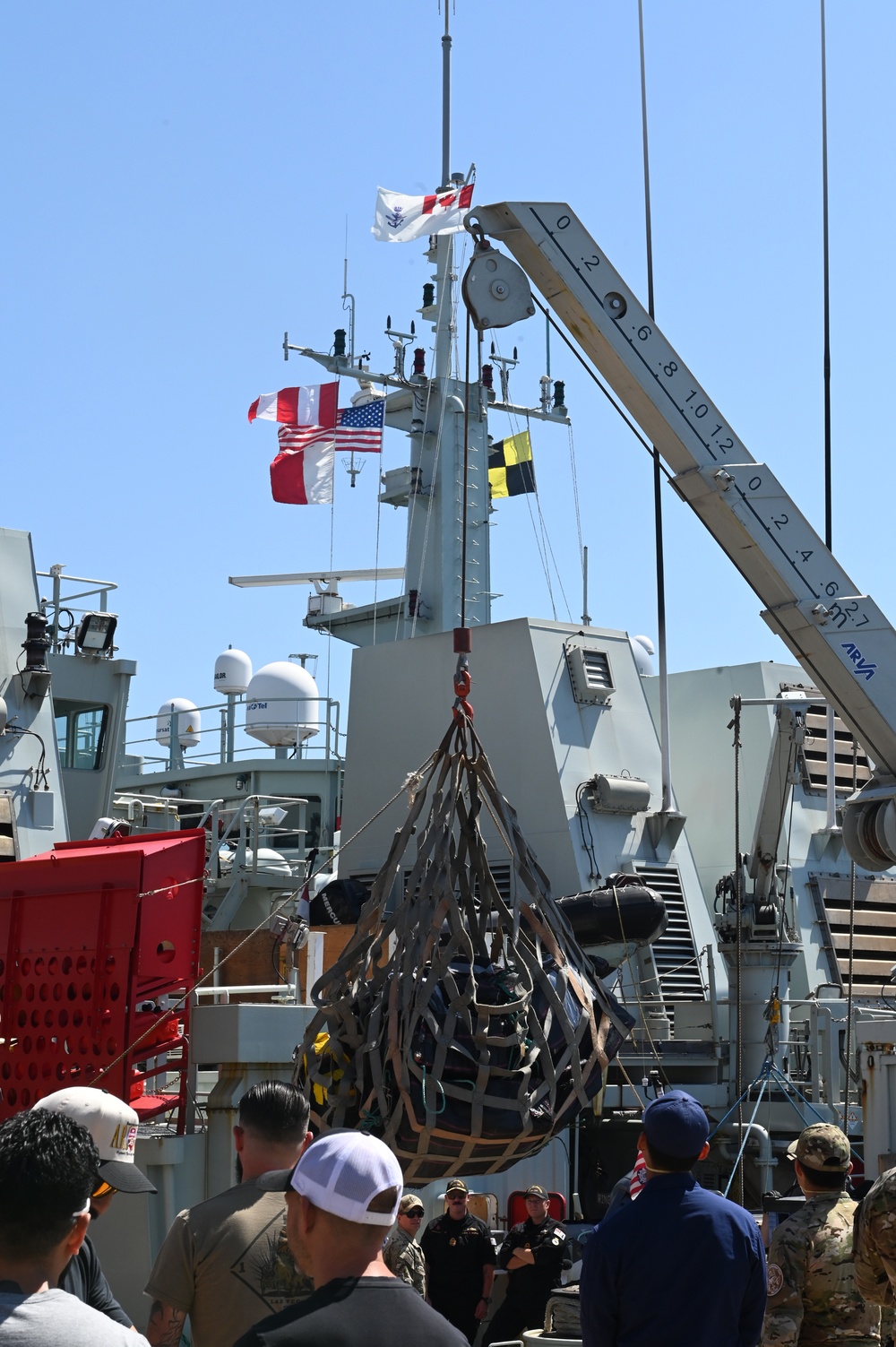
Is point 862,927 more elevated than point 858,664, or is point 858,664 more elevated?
point 858,664

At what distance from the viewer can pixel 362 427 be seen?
22.9 meters

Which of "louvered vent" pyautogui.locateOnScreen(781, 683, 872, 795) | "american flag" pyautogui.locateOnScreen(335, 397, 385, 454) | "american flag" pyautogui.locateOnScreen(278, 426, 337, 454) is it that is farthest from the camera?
"american flag" pyautogui.locateOnScreen(278, 426, 337, 454)

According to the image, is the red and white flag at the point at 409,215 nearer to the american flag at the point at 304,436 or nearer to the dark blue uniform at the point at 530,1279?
the american flag at the point at 304,436

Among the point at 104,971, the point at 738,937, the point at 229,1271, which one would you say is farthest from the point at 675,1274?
the point at 738,937

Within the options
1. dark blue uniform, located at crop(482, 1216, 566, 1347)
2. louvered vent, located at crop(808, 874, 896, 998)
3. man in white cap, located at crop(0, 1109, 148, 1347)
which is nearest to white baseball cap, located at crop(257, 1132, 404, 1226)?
man in white cap, located at crop(0, 1109, 148, 1347)

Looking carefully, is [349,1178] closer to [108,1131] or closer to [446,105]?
[108,1131]

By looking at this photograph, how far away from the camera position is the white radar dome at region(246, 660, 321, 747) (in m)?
23.5

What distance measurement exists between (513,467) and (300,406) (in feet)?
10.2

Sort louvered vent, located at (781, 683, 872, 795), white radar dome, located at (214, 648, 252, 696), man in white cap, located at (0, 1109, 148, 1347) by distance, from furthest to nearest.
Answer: white radar dome, located at (214, 648, 252, 696)
louvered vent, located at (781, 683, 872, 795)
man in white cap, located at (0, 1109, 148, 1347)

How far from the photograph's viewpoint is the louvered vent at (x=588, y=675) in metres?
18.1

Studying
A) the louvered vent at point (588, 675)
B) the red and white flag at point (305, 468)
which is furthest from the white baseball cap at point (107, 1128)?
the red and white flag at point (305, 468)

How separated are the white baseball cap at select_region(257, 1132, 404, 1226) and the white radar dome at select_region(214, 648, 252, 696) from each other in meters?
23.5

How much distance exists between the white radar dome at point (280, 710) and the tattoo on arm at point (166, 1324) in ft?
63.5

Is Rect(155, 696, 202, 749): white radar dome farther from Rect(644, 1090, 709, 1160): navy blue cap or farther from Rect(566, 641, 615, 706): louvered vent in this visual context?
Rect(644, 1090, 709, 1160): navy blue cap
